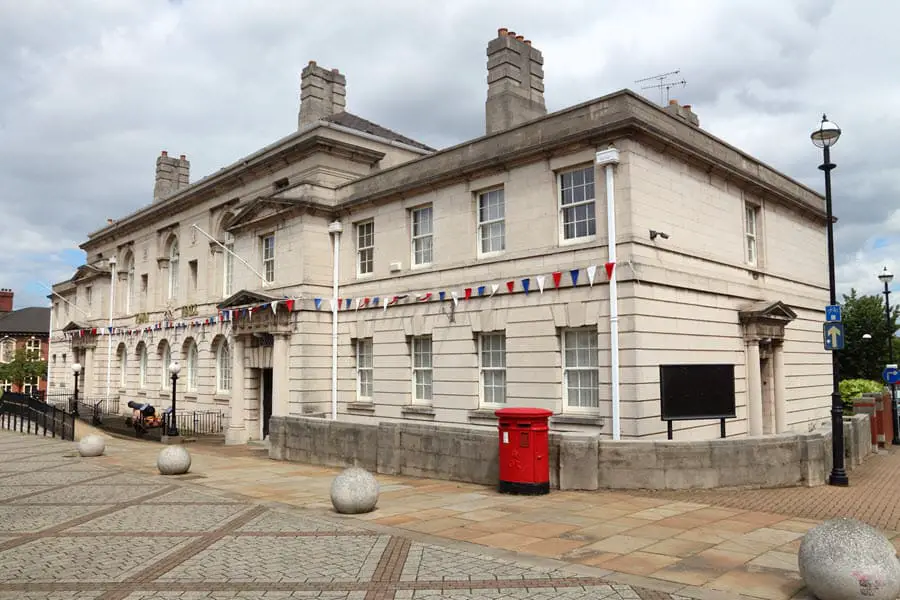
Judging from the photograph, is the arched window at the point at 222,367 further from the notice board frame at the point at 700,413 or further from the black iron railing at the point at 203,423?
the notice board frame at the point at 700,413

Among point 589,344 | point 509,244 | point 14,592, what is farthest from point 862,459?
point 14,592

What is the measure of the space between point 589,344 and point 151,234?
28517 millimetres

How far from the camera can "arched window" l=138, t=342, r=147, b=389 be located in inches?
1465

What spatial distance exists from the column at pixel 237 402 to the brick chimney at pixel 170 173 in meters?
20.9

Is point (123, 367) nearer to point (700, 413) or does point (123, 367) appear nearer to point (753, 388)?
point (753, 388)

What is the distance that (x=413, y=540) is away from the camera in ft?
29.6

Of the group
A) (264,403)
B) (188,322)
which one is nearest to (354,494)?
(264,403)

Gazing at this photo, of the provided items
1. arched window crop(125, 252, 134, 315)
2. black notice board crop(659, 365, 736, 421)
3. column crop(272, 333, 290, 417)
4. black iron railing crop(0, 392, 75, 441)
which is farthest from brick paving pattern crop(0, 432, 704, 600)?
arched window crop(125, 252, 134, 315)

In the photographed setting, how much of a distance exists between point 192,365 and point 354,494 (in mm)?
24082

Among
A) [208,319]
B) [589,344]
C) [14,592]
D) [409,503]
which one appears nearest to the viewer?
[14,592]

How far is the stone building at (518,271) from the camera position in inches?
623

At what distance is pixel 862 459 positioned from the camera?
17.7 metres

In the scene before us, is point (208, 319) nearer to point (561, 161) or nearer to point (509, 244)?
point (509, 244)

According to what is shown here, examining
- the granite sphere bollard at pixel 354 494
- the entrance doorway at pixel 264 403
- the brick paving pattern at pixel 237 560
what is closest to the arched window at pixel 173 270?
the entrance doorway at pixel 264 403
